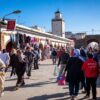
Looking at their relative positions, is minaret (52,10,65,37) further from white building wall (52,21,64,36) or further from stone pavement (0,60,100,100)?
stone pavement (0,60,100,100)

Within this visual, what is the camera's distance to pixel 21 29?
3325 cm

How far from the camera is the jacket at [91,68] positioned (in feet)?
34.7

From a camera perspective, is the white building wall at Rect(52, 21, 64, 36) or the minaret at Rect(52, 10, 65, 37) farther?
the white building wall at Rect(52, 21, 64, 36)

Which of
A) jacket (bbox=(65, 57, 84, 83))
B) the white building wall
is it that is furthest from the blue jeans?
the white building wall

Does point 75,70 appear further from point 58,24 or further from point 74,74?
point 58,24

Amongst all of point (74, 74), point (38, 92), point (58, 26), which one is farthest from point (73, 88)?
point (58, 26)

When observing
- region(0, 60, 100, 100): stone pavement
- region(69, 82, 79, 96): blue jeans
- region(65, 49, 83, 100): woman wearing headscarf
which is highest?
region(65, 49, 83, 100): woman wearing headscarf

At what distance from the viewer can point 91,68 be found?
10.6 meters

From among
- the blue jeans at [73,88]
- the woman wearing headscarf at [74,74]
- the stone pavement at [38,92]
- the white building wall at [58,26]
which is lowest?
the stone pavement at [38,92]

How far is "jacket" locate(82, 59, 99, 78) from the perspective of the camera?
1059cm

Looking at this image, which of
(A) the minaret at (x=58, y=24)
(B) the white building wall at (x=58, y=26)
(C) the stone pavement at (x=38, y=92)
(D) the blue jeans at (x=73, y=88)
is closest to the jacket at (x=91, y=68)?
(D) the blue jeans at (x=73, y=88)

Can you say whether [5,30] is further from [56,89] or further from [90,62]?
[90,62]

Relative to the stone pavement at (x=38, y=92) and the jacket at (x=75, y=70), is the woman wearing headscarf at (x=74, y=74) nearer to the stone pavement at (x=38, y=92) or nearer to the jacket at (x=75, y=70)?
the jacket at (x=75, y=70)

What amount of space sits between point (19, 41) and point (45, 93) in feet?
53.0
